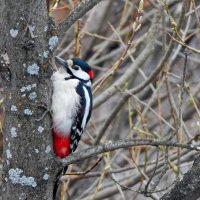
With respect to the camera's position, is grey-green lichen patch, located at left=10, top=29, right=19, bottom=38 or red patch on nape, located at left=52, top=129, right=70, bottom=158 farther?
red patch on nape, located at left=52, top=129, right=70, bottom=158

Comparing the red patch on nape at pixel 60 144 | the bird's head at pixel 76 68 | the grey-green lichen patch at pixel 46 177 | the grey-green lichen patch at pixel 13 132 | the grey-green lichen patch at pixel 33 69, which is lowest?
the red patch on nape at pixel 60 144

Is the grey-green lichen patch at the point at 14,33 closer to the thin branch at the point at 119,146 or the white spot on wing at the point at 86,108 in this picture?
the thin branch at the point at 119,146

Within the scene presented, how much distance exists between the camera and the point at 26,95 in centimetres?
266

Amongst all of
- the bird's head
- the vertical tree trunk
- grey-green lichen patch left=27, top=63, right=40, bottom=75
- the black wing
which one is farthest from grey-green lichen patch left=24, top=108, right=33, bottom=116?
the bird's head

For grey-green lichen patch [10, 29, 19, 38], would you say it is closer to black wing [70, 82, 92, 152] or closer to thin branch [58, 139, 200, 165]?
thin branch [58, 139, 200, 165]

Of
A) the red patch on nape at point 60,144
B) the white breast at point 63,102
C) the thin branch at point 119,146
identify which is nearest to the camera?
the thin branch at point 119,146

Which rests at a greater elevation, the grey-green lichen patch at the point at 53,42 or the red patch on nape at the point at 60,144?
the grey-green lichen patch at the point at 53,42

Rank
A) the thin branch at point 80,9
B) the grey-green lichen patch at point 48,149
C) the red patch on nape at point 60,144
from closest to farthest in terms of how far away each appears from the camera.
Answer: the thin branch at point 80,9 < the grey-green lichen patch at point 48,149 < the red patch on nape at point 60,144

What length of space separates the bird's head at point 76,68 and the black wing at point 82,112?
0.11 m

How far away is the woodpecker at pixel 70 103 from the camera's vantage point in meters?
3.17

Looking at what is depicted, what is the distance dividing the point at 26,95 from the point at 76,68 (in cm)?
94

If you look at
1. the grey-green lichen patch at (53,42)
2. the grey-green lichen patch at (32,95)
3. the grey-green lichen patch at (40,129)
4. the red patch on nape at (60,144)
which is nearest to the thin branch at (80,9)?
the grey-green lichen patch at (53,42)

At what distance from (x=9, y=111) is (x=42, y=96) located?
0.15 metres

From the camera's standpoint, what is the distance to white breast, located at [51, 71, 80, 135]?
3139 millimetres
